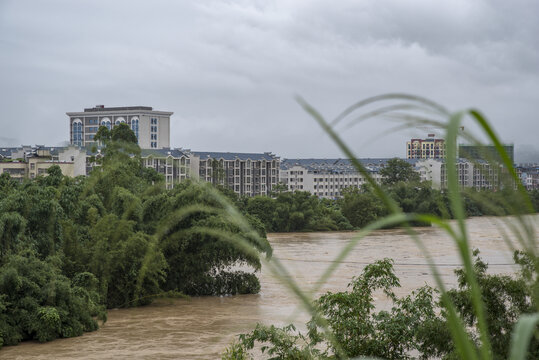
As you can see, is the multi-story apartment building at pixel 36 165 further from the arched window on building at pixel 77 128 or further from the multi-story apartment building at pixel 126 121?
the arched window on building at pixel 77 128

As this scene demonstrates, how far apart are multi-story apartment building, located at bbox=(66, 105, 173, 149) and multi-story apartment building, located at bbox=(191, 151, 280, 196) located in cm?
749

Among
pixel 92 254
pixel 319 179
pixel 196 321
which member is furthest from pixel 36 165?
pixel 319 179

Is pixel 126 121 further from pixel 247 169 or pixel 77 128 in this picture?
pixel 247 169

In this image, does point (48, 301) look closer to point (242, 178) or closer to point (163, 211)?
point (163, 211)

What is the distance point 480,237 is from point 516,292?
22527mm

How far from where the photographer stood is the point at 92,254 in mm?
12789

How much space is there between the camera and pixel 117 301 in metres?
13.2

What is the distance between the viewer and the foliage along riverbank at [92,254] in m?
10.6

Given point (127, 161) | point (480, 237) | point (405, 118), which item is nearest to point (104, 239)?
point (127, 161)

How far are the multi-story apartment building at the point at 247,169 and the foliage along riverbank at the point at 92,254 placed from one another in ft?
110

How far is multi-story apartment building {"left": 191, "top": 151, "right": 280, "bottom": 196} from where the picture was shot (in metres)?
49.8

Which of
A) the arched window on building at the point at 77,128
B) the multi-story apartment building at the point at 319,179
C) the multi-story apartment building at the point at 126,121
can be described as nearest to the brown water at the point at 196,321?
the multi-story apartment building at the point at 319,179

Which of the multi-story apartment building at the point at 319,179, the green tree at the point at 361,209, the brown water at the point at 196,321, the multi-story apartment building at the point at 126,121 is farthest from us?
the multi-story apartment building at the point at 319,179

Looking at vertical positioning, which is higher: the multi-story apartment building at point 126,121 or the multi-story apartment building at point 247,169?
the multi-story apartment building at point 126,121
